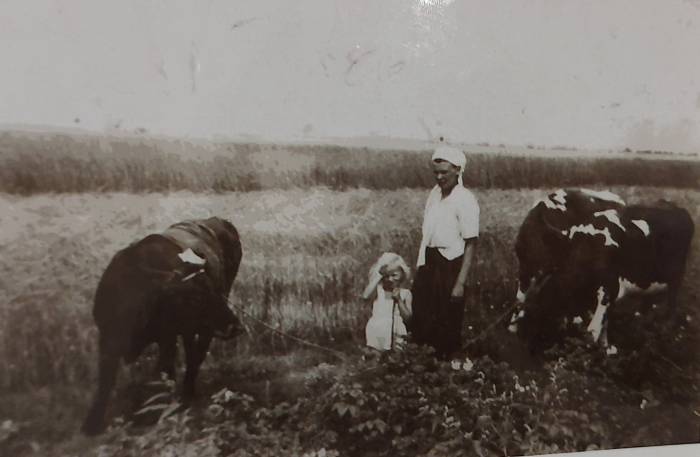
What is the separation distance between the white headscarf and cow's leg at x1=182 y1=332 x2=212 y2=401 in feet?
2.13

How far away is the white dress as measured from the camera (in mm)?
1358

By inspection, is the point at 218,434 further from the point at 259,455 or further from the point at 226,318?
the point at 226,318

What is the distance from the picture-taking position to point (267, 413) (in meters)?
1.30

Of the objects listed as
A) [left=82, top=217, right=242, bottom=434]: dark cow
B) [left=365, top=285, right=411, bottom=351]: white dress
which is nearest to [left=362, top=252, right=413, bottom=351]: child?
[left=365, top=285, right=411, bottom=351]: white dress

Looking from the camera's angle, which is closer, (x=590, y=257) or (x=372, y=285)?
(x=372, y=285)

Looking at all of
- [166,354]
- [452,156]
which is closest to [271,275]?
[166,354]

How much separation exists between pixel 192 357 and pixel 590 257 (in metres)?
0.98

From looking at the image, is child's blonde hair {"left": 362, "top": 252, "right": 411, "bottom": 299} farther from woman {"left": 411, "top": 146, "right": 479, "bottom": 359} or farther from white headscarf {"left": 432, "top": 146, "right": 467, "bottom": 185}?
white headscarf {"left": 432, "top": 146, "right": 467, "bottom": 185}

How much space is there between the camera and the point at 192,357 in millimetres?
1271

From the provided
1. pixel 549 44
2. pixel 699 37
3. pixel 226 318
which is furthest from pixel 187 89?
pixel 699 37

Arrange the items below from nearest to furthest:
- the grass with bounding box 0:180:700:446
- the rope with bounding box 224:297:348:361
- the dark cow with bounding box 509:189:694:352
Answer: the grass with bounding box 0:180:700:446 < the rope with bounding box 224:297:348:361 < the dark cow with bounding box 509:189:694:352

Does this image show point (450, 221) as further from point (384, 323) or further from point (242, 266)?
point (242, 266)

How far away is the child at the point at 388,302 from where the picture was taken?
1358 mm

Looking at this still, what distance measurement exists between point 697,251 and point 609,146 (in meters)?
0.37
